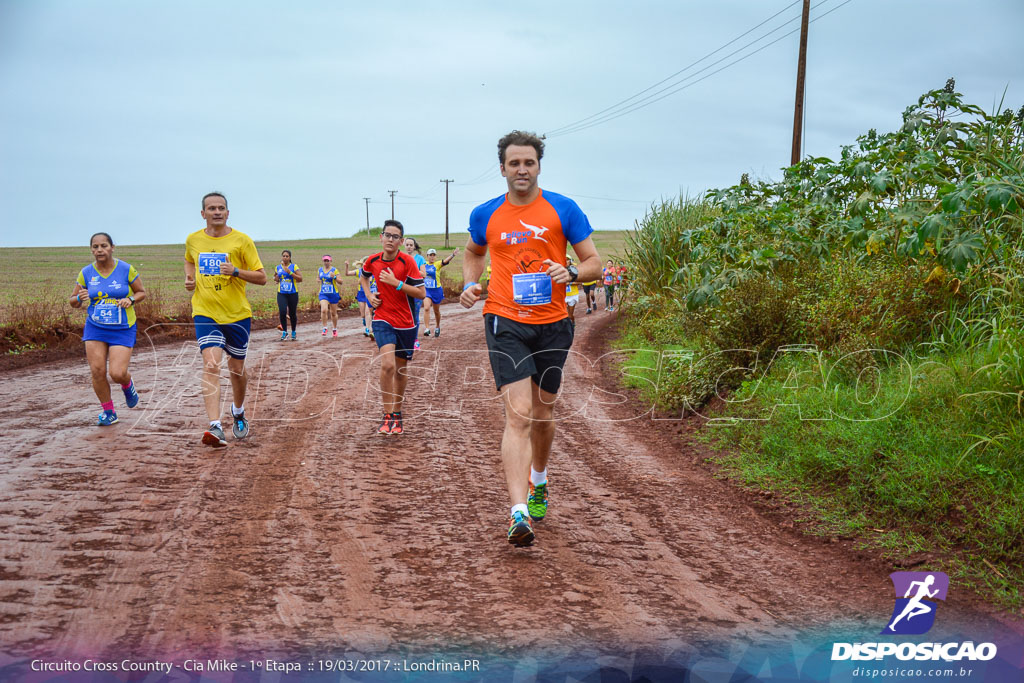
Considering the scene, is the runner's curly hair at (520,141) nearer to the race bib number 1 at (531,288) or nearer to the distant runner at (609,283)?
the race bib number 1 at (531,288)

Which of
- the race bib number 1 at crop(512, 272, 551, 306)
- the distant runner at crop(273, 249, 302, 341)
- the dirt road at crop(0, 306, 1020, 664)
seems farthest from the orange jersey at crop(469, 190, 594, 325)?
the distant runner at crop(273, 249, 302, 341)

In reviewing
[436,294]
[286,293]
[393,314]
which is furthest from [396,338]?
[286,293]

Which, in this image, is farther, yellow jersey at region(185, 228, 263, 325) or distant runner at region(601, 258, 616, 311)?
distant runner at region(601, 258, 616, 311)

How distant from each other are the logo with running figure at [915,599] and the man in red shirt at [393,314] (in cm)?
490

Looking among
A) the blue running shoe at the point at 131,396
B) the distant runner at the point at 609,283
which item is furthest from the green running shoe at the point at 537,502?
the distant runner at the point at 609,283

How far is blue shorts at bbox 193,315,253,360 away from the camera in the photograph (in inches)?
278

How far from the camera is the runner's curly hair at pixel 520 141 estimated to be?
4.76m

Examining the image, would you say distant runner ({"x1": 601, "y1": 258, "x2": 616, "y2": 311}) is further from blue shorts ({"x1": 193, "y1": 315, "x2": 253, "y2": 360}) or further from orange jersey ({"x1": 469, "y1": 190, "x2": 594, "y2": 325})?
orange jersey ({"x1": 469, "y1": 190, "x2": 594, "y2": 325})

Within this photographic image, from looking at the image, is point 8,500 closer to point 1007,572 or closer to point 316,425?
point 316,425

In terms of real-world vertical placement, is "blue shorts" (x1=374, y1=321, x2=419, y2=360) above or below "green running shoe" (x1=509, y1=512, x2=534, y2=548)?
above

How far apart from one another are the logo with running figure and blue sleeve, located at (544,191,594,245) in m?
2.58

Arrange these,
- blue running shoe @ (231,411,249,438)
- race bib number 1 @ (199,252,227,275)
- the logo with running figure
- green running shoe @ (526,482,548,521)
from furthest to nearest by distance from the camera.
→ 1. blue running shoe @ (231,411,249,438)
2. race bib number 1 @ (199,252,227,275)
3. green running shoe @ (526,482,548,521)
4. the logo with running figure

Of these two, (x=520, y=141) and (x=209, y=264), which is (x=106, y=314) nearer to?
A: (x=209, y=264)

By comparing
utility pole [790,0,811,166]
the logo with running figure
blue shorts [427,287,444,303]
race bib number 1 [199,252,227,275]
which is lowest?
the logo with running figure
